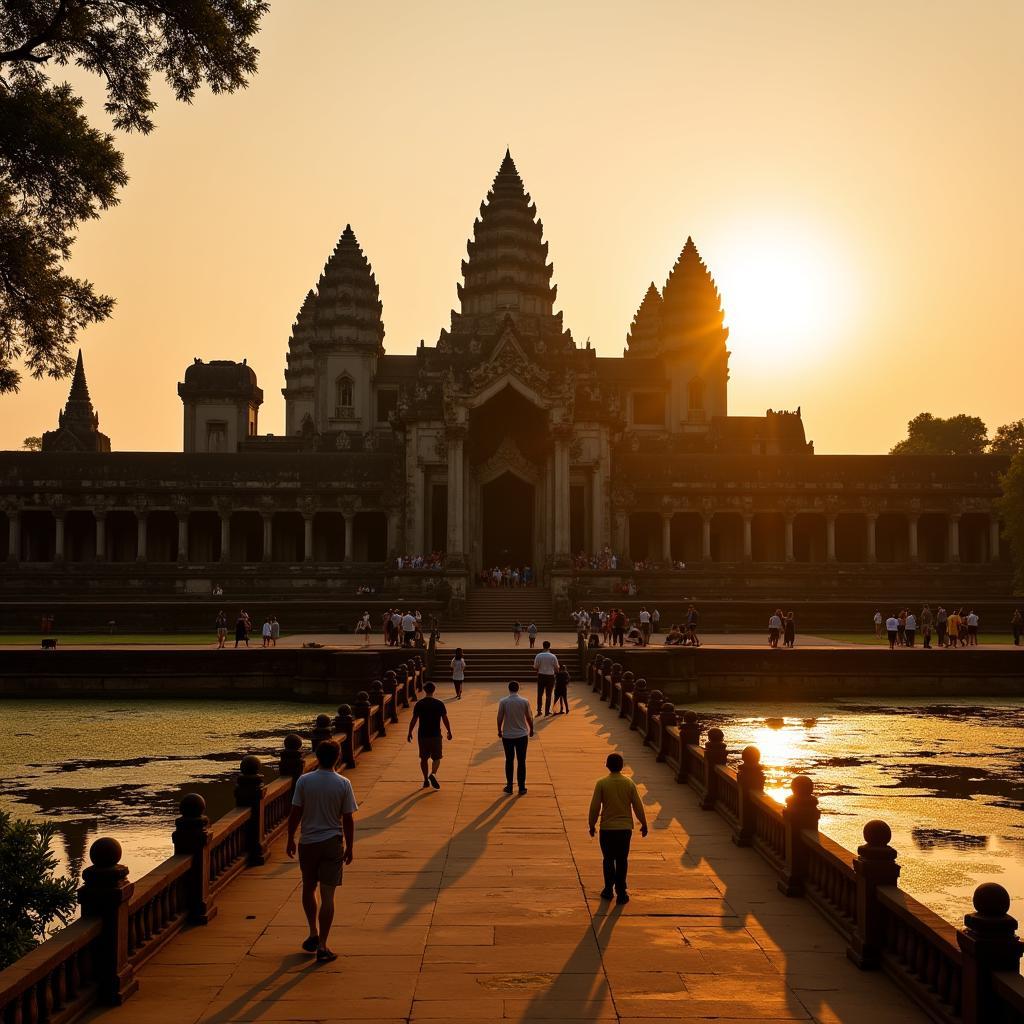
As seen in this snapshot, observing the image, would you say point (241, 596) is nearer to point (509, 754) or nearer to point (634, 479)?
point (634, 479)

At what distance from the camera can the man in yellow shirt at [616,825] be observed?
11.4 meters

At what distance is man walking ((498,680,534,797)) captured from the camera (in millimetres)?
16672

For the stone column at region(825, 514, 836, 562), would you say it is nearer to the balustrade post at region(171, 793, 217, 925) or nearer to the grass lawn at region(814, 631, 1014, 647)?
the grass lawn at region(814, 631, 1014, 647)

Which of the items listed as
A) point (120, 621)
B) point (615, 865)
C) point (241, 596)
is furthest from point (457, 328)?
point (615, 865)

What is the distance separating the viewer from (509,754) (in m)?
17.1

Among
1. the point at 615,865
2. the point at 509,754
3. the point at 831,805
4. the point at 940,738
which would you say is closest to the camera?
the point at 615,865

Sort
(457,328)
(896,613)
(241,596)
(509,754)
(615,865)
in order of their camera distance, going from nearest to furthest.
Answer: (615,865) < (509,754) < (896,613) < (241,596) < (457,328)

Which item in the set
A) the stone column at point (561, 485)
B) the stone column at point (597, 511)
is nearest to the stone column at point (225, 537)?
the stone column at point (561, 485)

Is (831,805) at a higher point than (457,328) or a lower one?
lower

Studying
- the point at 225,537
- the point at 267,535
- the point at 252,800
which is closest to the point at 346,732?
the point at 252,800

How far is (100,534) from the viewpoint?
64875 mm

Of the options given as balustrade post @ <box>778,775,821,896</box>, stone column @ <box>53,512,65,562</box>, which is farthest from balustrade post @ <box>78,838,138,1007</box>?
stone column @ <box>53,512,65,562</box>

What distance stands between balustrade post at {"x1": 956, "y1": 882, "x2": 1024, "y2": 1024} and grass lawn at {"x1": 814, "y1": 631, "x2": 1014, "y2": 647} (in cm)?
3525

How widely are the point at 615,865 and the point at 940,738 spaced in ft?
54.6
